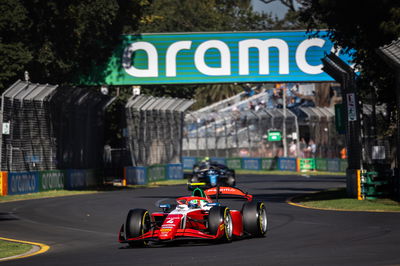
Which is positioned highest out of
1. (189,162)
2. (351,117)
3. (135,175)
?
(351,117)

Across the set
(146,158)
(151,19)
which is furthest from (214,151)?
(146,158)

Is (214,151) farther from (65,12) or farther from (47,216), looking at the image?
(47,216)

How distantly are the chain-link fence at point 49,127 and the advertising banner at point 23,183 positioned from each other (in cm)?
25

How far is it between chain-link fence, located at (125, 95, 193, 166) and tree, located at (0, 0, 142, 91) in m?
4.68

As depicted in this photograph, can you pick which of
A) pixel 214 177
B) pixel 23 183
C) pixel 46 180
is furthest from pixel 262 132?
pixel 23 183

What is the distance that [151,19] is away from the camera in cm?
6350

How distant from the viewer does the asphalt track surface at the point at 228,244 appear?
40.4 feet

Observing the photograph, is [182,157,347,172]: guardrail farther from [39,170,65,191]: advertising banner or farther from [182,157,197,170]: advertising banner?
[39,170,65,191]: advertising banner

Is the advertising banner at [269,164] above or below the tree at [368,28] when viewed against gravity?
below

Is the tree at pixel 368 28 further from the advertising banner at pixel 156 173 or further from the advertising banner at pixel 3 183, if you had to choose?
the advertising banner at pixel 156 173

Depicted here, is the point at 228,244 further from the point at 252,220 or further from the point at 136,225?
the point at 136,225

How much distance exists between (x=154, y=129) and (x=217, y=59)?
32.0 ft

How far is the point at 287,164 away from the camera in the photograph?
5903 centimetres

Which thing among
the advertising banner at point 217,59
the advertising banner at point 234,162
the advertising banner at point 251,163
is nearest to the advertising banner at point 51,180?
the advertising banner at point 217,59
